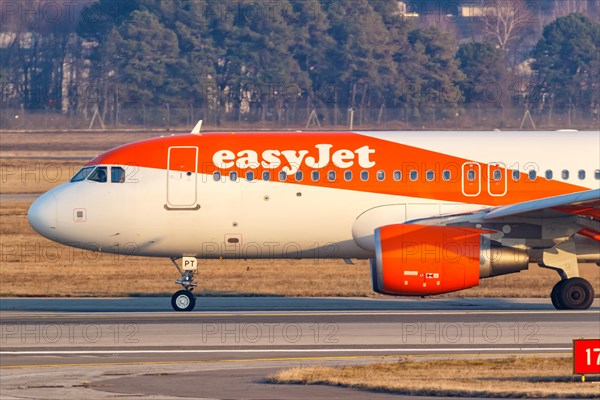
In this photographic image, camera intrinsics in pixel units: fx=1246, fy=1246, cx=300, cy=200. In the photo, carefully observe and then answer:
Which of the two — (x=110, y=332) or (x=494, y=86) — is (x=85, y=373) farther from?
(x=494, y=86)

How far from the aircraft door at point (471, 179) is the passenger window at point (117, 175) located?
7972 mm

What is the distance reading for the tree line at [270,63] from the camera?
82.8 metres

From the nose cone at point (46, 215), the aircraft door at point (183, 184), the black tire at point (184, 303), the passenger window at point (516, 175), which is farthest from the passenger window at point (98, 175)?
the passenger window at point (516, 175)

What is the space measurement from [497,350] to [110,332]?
25.7 feet

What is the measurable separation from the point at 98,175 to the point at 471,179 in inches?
344

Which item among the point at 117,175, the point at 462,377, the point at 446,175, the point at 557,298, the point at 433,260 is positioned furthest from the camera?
the point at 117,175

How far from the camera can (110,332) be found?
25078 millimetres

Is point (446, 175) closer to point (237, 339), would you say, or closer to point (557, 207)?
point (557, 207)

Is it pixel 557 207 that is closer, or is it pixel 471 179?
pixel 557 207

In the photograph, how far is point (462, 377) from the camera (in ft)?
63.0

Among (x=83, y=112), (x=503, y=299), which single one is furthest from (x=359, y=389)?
(x=83, y=112)

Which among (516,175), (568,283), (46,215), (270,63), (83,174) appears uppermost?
(270,63)

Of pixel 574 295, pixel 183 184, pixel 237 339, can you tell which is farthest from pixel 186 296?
pixel 574 295

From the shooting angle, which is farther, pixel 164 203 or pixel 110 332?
pixel 164 203
